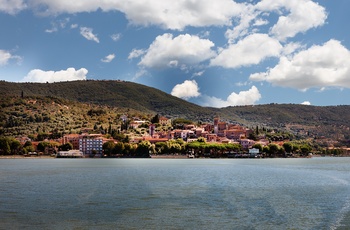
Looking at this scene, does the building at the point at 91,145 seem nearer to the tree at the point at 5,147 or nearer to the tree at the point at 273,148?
the tree at the point at 5,147

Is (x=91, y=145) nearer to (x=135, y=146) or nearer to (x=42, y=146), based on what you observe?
(x=42, y=146)

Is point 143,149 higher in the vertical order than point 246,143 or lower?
lower

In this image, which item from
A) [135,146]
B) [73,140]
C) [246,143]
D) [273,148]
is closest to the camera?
[135,146]

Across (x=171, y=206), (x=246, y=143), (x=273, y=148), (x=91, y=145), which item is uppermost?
(x=246, y=143)

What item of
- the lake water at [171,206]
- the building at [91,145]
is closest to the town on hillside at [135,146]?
the building at [91,145]

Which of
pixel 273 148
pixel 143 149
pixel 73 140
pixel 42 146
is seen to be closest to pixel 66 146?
pixel 42 146

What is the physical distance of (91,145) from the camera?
157m

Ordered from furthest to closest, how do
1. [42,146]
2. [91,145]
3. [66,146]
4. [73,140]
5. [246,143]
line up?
[246,143], [73,140], [91,145], [66,146], [42,146]

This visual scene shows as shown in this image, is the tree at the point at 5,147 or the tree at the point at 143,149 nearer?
the tree at the point at 5,147

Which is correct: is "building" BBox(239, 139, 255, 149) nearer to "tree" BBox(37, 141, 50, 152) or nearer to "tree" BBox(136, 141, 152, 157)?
"tree" BBox(136, 141, 152, 157)

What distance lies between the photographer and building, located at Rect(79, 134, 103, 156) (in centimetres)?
15562

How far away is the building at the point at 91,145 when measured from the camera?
155625mm

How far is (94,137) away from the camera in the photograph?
162625 mm

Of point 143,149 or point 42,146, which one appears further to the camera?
point 42,146
